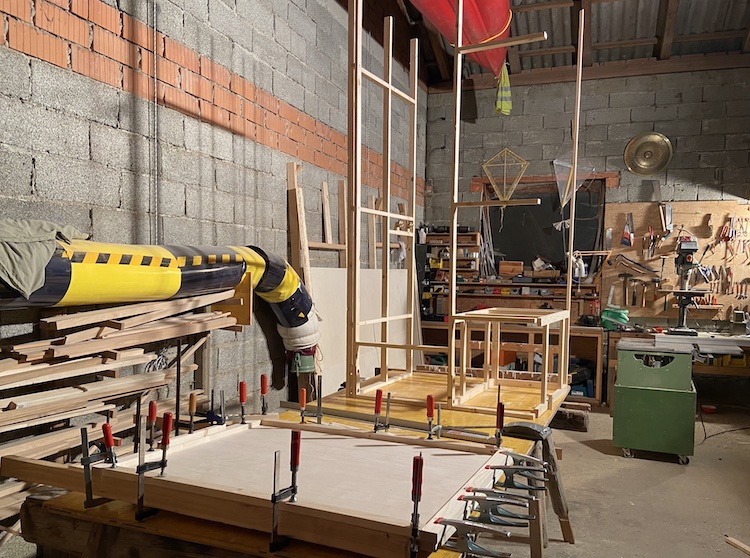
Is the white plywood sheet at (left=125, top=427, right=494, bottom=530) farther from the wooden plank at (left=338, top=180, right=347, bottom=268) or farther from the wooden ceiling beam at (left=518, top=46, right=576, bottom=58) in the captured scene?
the wooden ceiling beam at (left=518, top=46, right=576, bottom=58)

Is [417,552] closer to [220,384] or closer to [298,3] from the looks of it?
[220,384]

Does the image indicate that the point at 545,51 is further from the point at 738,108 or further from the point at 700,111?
the point at 738,108

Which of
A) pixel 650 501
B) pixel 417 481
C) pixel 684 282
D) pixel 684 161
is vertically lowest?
pixel 650 501

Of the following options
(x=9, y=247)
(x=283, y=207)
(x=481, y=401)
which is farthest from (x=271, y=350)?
(x=9, y=247)

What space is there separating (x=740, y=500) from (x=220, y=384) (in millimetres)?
3241

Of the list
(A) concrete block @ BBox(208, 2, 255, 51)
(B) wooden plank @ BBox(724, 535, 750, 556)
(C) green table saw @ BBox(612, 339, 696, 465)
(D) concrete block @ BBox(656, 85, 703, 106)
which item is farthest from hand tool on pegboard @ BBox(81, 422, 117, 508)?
(D) concrete block @ BBox(656, 85, 703, 106)

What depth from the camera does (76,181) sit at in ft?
8.18

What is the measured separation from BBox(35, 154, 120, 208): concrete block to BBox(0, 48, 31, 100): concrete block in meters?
0.24

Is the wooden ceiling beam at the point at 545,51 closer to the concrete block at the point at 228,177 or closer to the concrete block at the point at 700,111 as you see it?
the concrete block at the point at 700,111

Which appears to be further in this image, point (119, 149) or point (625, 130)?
point (625, 130)

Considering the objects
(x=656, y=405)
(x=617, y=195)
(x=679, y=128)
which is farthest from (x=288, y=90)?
(x=679, y=128)

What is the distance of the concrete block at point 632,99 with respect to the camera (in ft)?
21.5

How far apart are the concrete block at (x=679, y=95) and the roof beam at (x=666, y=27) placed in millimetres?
367

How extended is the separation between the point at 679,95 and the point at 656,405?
12.3ft
